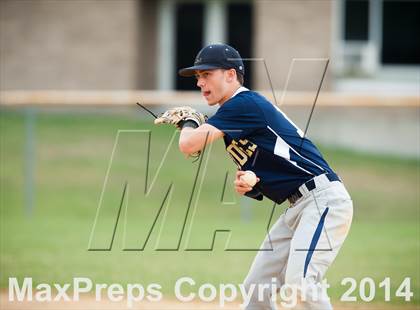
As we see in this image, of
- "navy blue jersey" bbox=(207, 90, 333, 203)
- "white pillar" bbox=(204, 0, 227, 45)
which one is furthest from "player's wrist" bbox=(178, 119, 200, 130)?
"white pillar" bbox=(204, 0, 227, 45)

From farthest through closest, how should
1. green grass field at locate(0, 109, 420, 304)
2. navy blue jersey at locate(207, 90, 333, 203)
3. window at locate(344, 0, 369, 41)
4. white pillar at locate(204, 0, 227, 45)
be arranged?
white pillar at locate(204, 0, 227, 45) → window at locate(344, 0, 369, 41) → green grass field at locate(0, 109, 420, 304) → navy blue jersey at locate(207, 90, 333, 203)

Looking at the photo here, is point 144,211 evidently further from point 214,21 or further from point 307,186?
point 214,21

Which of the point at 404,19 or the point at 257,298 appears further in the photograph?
the point at 404,19

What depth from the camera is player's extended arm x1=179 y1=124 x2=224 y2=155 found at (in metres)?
4.97

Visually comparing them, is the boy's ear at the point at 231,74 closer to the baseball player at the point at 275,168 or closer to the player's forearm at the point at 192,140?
the baseball player at the point at 275,168

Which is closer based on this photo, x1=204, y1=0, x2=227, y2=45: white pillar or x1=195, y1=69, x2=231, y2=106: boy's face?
x1=195, y1=69, x2=231, y2=106: boy's face

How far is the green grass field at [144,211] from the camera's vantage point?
29.3ft

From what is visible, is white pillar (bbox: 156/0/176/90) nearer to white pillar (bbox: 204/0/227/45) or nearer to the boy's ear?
white pillar (bbox: 204/0/227/45)

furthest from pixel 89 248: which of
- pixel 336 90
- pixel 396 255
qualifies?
pixel 336 90

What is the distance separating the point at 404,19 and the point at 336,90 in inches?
95.1

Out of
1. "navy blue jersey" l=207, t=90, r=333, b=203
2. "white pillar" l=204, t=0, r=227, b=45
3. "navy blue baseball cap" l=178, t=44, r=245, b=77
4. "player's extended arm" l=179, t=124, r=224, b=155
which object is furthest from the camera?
"white pillar" l=204, t=0, r=227, b=45

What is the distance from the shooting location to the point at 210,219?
1241 cm

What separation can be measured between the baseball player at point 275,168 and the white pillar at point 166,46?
52.6 ft

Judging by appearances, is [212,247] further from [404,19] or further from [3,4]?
[3,4]
